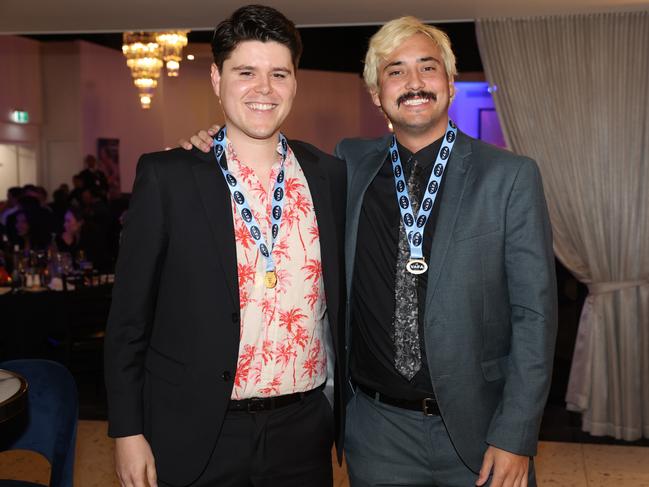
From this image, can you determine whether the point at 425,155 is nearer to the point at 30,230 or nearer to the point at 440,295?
the point at 440,295

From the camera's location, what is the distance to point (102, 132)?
46.3 ft

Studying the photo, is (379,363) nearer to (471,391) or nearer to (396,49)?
(471,391)

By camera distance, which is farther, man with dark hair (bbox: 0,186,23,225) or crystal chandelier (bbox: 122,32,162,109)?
crystal chandelier (bbox: 122,32,162,109)

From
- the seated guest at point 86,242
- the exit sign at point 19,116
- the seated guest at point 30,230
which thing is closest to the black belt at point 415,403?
the seated guest at point 86,242

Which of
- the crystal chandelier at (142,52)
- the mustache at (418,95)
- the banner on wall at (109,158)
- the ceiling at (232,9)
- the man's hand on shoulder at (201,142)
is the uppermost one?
the crystal chandelier at (142,52)

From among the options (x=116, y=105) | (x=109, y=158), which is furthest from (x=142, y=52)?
(x=116, y=105)

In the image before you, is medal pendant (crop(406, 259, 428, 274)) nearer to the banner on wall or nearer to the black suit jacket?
the black suit jacket

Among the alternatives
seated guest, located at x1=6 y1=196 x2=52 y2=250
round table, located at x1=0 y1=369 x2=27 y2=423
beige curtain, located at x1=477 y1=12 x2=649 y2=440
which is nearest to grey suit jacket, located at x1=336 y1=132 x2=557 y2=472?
round table, located at x1=0 y1=369 x2=27 y2=423

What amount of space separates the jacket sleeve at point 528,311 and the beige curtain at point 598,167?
2835 mm

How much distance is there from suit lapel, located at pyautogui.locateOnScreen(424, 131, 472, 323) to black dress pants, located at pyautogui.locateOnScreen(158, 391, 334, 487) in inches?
18.1

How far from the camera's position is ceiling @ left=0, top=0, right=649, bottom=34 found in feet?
14.1

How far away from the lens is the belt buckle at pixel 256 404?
202 cm

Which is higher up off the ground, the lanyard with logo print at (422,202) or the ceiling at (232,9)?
the ceiling at (232,9)

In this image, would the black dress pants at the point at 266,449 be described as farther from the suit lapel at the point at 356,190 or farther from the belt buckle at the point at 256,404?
the suit lapel at the point at 356,190
